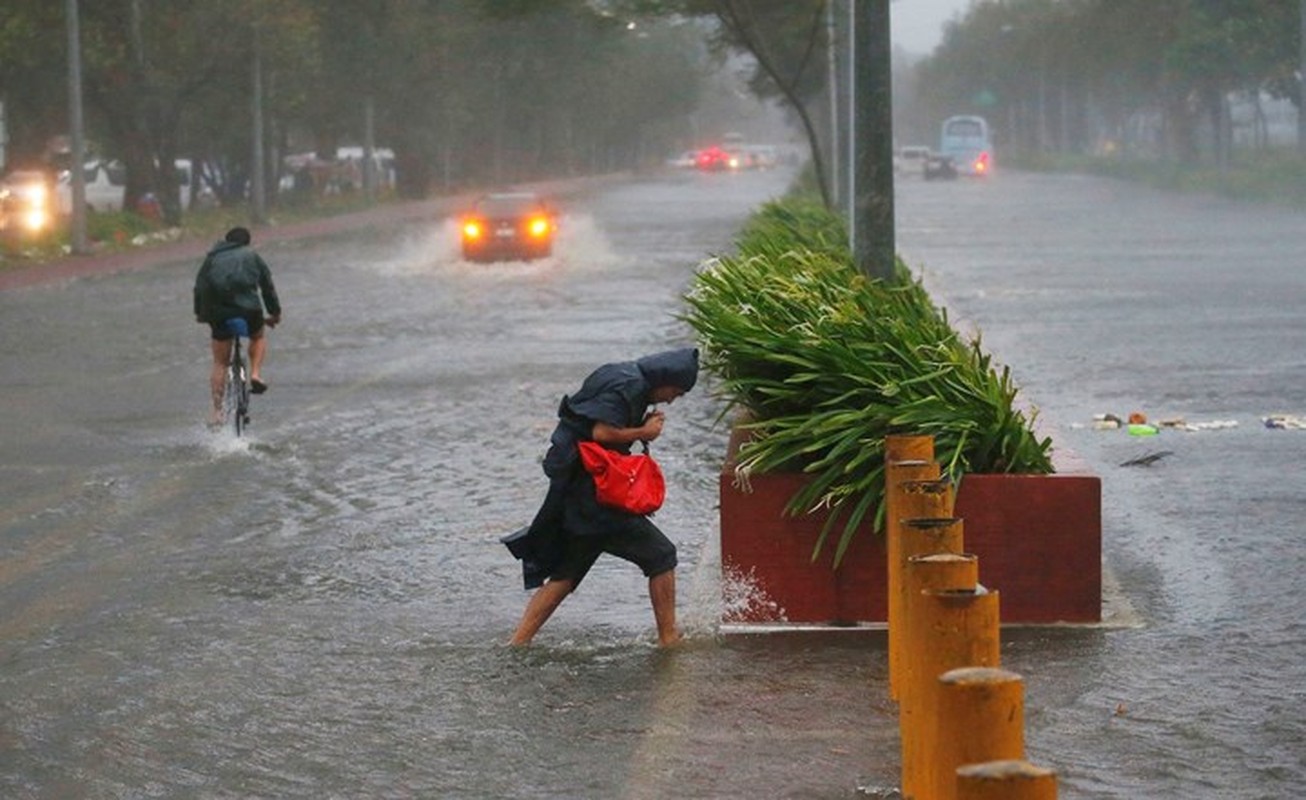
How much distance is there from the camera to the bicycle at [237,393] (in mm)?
17344

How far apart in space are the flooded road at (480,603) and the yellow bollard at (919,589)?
738 mm

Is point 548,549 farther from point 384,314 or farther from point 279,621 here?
point 384,314

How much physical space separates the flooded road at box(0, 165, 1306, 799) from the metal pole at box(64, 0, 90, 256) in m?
18.7

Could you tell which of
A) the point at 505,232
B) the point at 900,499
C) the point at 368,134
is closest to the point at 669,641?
the point at 900,499

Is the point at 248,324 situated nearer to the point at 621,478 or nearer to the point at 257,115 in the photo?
the point at 621,478

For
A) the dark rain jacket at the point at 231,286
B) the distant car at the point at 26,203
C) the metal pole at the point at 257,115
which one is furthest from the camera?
the metal pole at the point at 257,115

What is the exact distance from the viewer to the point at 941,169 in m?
116

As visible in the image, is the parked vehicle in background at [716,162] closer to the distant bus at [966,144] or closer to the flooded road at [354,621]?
the distant bus at [966,144]

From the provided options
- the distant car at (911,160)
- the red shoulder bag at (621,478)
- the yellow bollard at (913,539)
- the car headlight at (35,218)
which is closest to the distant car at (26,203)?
the car headlight at (35,218)

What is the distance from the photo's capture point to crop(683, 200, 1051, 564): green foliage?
10109 mm

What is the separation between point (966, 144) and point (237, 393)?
11364 cm

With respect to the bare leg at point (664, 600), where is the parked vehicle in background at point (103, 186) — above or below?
above

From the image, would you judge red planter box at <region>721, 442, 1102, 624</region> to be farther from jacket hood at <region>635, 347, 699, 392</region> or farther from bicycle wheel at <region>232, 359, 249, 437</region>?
bicycle wheel at <region>232, 359, 249, 437</region>

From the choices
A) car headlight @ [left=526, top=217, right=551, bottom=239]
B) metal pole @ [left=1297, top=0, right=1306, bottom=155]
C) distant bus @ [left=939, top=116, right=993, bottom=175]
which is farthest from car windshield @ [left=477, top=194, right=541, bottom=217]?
distant bus @ [left=939, top=116, right=993, bottom=175]
